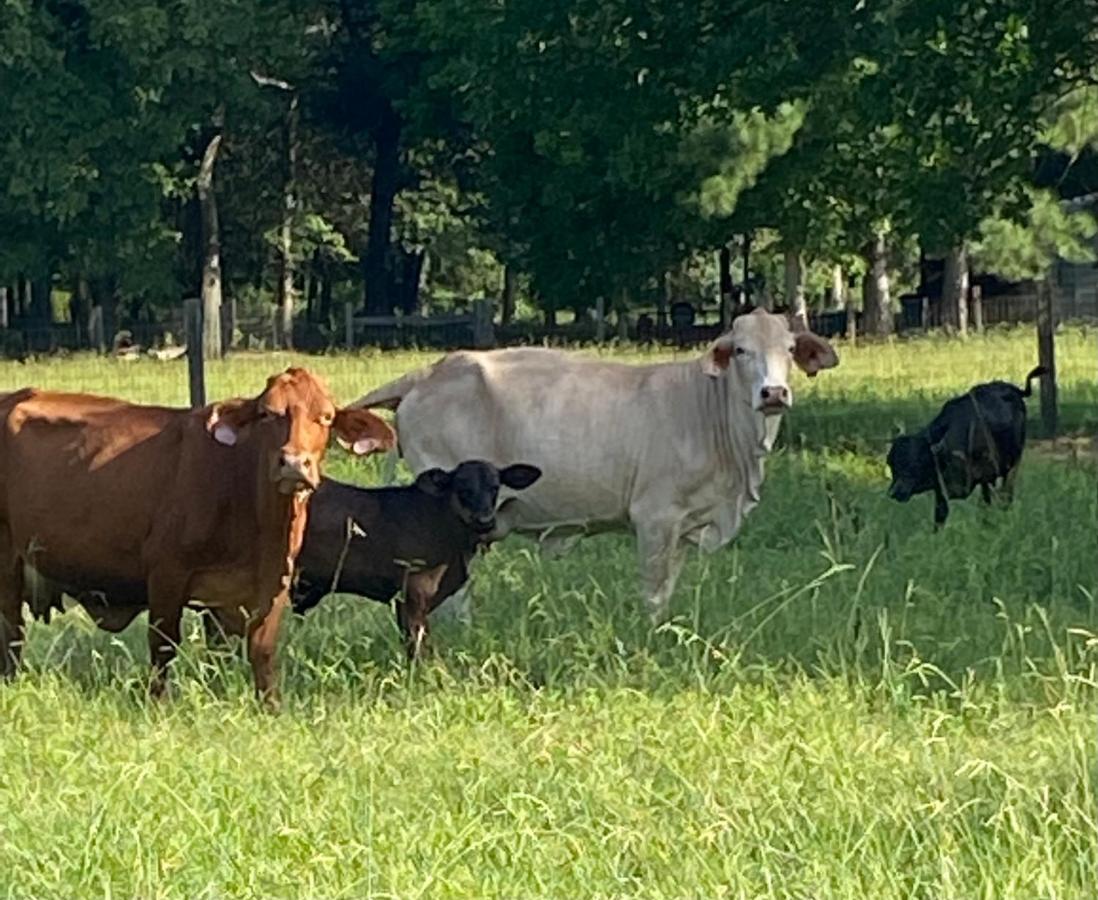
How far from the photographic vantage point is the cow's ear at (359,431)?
814 cm

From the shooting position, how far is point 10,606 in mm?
8477

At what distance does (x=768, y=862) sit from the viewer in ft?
17.7

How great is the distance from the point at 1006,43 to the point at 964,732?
11.0 meters

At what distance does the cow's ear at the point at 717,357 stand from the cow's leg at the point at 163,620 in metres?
2.92

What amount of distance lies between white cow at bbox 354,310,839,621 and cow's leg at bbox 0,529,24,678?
219 cm

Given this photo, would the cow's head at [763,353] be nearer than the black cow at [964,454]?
Yes

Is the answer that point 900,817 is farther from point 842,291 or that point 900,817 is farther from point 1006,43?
point 842,291

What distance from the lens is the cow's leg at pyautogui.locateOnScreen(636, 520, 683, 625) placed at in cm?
977

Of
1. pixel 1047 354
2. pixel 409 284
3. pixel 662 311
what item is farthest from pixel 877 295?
pixel 1047 354

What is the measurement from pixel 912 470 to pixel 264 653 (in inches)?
234

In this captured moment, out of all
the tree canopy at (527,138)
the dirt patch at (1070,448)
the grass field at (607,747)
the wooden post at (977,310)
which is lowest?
the grass field at (607,747)

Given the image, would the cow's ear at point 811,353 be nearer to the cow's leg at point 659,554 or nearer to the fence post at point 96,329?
the cow's leg at point 659,554

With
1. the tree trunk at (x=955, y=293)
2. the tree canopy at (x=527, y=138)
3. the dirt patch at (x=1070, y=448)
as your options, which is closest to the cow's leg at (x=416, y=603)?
the dirt patch at (x=1070, y=448)

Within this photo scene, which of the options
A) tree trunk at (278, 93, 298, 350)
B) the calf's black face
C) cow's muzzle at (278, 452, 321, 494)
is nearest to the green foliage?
tree trunk at (278, 93, 298, 350)
